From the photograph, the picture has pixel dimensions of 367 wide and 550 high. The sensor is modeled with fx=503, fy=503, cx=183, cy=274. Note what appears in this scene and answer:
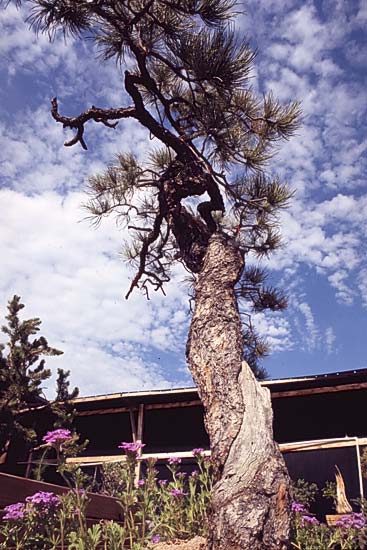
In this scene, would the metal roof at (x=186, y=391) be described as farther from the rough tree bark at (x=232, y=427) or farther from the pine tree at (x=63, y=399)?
the rough tree bark at (x=232, y=427)

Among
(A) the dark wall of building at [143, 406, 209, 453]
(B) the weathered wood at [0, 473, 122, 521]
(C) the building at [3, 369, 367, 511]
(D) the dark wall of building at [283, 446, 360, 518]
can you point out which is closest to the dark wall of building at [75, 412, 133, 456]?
(C) the building at [3, 369, 367, 511]

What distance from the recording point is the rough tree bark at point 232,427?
9.63 ft

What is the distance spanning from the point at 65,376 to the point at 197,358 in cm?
460

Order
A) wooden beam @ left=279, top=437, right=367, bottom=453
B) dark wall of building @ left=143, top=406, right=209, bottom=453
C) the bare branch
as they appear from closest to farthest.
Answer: the bare branch, wooden beam @ left=279, top=437, right=367, bottom=453, dark wall of building @ left=143, top=406, right=209, bottom=453

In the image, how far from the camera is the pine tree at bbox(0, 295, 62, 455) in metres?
6.79

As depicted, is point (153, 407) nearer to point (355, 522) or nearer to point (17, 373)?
point (17, 373)

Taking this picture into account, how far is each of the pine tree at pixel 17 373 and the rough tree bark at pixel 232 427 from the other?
12.2 feet

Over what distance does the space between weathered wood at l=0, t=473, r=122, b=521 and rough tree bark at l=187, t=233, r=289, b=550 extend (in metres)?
1.25

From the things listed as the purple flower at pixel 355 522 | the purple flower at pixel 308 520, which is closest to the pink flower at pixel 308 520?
the purple flower at pixel 308 520

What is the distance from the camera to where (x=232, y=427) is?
3438mm

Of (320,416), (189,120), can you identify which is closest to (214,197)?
(189,120)

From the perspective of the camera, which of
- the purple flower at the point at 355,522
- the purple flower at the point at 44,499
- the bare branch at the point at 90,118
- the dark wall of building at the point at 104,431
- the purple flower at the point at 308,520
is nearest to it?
the purple flower at the point at 44,499

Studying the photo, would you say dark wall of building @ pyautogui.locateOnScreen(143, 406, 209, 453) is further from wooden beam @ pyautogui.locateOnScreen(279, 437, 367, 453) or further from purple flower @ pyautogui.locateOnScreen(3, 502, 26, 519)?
purple flower @ pyautogui.locateOnScreen(3, 502, 26, 519)

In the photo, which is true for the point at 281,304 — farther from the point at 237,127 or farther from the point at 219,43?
the point at 219,43
